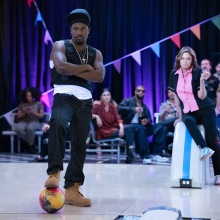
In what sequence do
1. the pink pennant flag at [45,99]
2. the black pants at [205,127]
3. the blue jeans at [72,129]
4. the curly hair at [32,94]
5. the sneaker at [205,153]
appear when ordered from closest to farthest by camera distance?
the blue jeans at [72,129], the sneaker at [205,153], the black pants at [205,127], the curly hair at [32,94], the pink pennant flag at [45,99]

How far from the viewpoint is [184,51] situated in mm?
5391

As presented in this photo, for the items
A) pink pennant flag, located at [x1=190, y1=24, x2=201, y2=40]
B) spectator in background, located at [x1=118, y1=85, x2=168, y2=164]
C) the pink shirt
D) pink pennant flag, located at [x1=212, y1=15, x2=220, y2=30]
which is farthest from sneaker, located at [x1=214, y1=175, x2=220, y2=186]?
pink pennant flag, located at [x1=212, y1=15, x2=220, y2=30]

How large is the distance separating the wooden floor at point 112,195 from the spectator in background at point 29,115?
3350mm

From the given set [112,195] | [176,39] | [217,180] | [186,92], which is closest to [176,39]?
[176,39]

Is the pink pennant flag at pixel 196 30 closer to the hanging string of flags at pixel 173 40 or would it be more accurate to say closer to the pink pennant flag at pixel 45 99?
the hanging string of flags at pixel 173 40

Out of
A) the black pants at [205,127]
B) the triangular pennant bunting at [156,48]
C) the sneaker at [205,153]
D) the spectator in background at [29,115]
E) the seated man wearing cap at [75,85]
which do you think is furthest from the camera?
the triangular pennant bunting at [156,48]

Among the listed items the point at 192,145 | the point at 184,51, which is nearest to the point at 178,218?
the point at 192,145

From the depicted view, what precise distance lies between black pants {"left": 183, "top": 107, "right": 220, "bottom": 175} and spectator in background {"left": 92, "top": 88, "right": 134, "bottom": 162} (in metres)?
3.01

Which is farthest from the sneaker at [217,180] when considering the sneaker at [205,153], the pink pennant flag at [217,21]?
the pink pennant flag at [217,21]

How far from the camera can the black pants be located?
5.23 metres

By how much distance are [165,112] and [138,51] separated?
1.84 meters

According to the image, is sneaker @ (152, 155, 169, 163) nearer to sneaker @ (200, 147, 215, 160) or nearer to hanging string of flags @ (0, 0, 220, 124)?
hanging string of flags @ (0, 0, 220, 124)

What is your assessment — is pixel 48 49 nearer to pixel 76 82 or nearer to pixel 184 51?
pixel 184 51

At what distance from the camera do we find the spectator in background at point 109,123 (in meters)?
8.40
